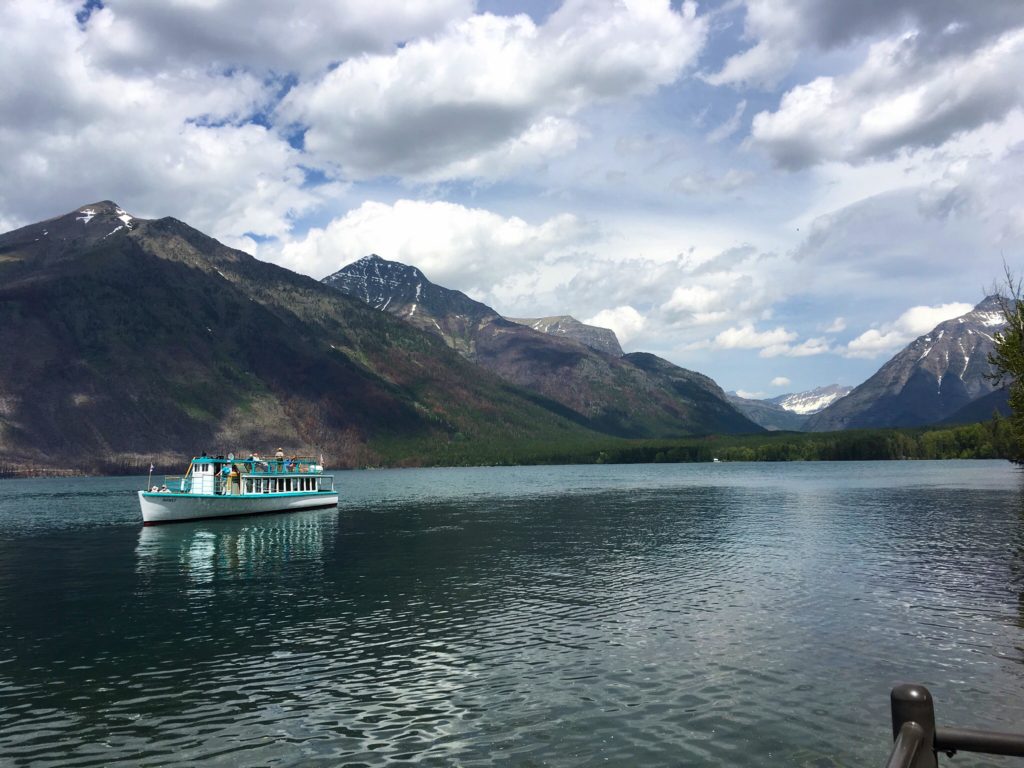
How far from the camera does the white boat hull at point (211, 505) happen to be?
115m

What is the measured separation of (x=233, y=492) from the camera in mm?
128375

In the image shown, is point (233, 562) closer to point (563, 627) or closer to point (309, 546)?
point (309, 546)

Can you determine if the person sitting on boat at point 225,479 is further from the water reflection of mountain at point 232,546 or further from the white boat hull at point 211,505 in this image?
the water reflection of mountain at point 232,546

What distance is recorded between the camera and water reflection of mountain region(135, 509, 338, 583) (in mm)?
70375

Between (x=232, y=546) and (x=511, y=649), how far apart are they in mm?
63458

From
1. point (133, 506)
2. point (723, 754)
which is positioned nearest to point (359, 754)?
point (723, 754)

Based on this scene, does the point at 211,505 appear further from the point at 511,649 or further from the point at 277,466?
the point at 511,649

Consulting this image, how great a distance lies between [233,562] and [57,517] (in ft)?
278

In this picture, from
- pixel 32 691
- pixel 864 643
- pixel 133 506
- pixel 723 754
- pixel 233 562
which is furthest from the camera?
pixel 133 506

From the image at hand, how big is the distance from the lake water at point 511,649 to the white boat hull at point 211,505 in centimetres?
3051

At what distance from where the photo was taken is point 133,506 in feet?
545

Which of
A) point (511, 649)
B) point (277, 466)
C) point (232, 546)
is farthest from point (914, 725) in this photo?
point (277, 466)

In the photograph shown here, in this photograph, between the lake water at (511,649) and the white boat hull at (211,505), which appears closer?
the lake water at (511,649)

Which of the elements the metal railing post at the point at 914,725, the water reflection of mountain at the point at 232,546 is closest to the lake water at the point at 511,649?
the water reflection of mountain at the point at 232,546
